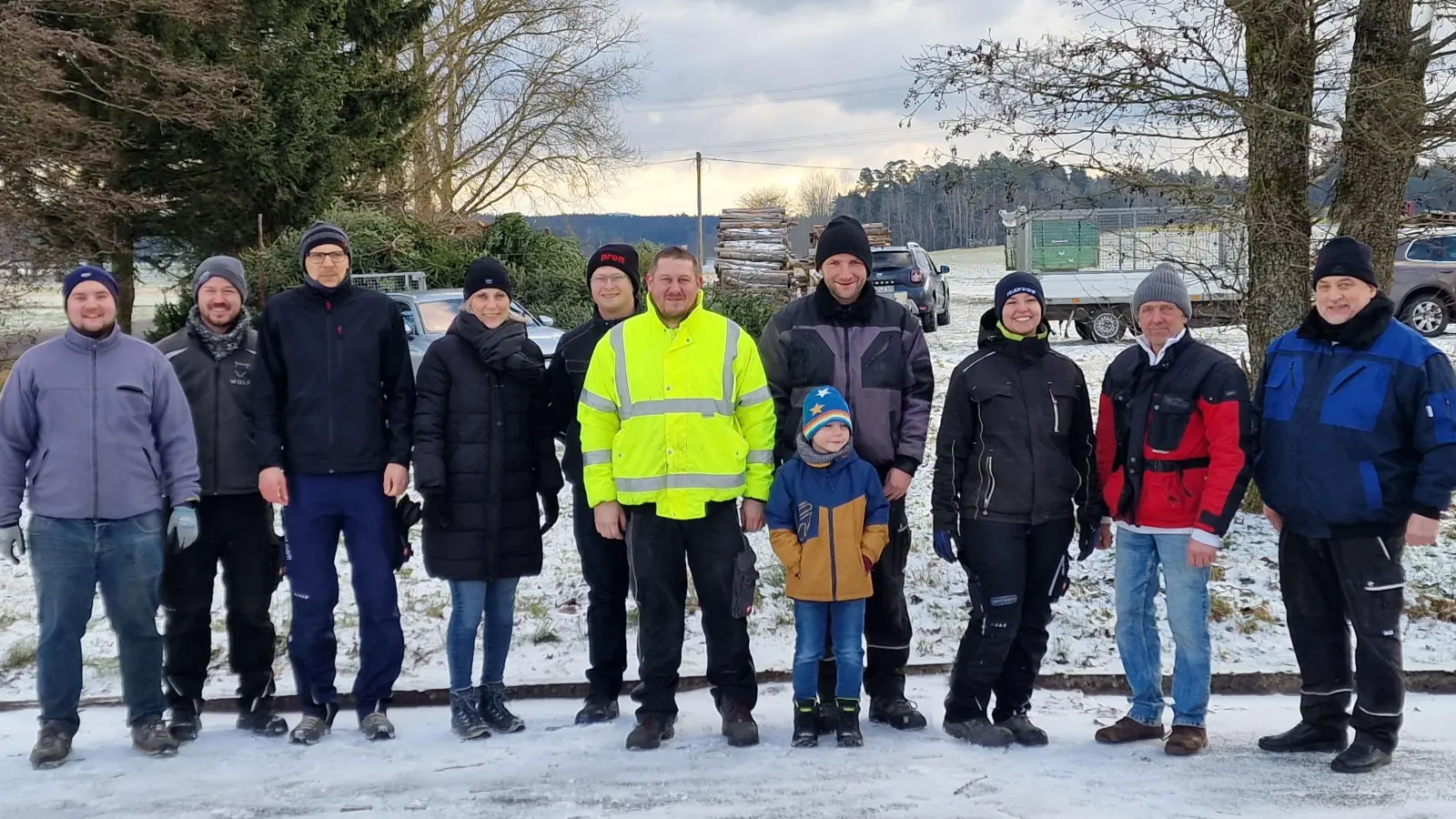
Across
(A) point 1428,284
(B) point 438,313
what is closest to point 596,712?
(B) point 438,313

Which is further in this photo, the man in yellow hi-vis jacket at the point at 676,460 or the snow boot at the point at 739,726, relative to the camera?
the snow boot at the point at 739,726

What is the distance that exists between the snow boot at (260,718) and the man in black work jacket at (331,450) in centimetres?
14

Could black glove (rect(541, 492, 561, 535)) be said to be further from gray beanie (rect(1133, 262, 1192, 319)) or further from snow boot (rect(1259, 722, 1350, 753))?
snow boot (rect(1259, 722, 1350, 753))

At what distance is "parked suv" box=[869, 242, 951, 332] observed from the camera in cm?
2038

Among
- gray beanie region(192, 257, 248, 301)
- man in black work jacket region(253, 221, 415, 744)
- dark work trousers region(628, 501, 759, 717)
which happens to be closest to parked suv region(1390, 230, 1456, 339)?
dark work trousers region(628, 501, 759, 717)

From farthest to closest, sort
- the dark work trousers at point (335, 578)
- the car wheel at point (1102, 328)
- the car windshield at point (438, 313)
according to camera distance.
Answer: the car wheel at point (1102, 328), the car windshield at point (438, 313), the dark work trousers at point (335, 578)

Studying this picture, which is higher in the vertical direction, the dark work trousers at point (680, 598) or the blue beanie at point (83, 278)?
the blue beanie at point (83, 278)

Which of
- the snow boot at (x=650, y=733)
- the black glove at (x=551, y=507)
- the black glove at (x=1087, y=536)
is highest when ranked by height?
the black glove at (x=551, y=507)

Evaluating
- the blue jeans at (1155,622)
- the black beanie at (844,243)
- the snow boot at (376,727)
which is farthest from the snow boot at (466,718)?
the blue jeans at (1155,622)

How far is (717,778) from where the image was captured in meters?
4.11

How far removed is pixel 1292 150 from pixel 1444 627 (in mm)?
2981

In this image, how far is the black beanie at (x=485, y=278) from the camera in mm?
4617

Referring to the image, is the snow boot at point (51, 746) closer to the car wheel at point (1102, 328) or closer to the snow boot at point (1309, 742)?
the snow boot at point (1309, 742)

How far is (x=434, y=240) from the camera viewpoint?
1912cm
